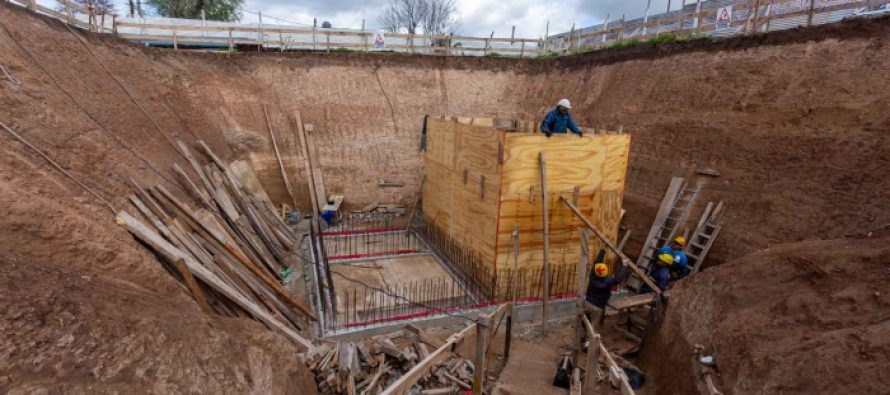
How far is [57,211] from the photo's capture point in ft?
16.7

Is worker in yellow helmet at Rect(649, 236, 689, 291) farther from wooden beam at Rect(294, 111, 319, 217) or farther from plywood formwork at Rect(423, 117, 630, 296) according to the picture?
wooden beam at Rect(294, 111, 319, 217)

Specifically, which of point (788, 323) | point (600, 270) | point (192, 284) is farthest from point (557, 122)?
point (192, 284)

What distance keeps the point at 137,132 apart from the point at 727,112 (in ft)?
46.6

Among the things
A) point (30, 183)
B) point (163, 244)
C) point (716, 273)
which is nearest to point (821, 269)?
point (716, 273)

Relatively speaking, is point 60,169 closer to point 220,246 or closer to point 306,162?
point 220,246

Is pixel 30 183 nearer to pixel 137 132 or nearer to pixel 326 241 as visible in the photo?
pixel 137 132

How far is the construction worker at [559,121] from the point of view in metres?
8.34

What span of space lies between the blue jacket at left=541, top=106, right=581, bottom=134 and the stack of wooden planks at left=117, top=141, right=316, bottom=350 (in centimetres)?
577

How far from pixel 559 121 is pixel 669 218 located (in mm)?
4187

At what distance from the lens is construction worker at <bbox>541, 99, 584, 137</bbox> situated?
27.4 feet

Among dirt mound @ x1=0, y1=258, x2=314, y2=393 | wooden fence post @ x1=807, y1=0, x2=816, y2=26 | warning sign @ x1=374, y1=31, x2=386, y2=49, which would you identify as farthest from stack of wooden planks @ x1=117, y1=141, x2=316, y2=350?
wooden fence post @ x1=807, y1=0, x2=816, y2=26

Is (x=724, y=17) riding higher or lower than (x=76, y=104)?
higher

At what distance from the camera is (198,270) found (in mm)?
5945

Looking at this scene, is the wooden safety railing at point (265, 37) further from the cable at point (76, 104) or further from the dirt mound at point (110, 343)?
the dirt mound at point (110, 343)
